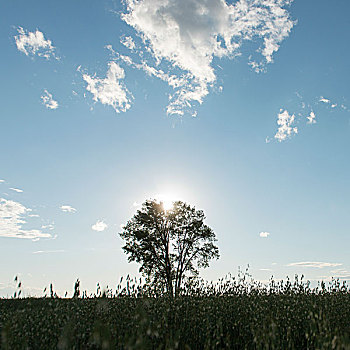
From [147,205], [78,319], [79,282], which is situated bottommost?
[78,319]

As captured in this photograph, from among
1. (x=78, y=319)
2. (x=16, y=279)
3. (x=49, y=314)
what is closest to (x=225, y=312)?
(x=78, y=319)

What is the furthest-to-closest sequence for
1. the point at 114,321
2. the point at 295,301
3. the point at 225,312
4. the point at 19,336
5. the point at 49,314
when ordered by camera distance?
the point at 295,301 < the point at 225,312 < the point at 49,314 < the point at 114,321 < the point at 19,336

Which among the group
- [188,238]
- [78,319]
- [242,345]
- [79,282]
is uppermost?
[188,238]

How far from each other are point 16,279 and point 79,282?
93 cm

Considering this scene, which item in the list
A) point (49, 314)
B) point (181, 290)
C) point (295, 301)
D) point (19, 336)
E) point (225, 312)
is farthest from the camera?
point (181, 290)

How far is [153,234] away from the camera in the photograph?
34.5 m

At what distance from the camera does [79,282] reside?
5.19 metres

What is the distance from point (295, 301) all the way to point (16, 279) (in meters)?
5.89

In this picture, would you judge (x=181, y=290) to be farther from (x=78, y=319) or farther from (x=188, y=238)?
(x=188, y=238)

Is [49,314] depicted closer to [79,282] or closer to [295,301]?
[79,282]

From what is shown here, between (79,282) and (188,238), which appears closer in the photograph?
(79,282)

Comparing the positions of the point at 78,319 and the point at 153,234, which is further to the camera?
the point at 153,234

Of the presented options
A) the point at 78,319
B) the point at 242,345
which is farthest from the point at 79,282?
the point at 242,345

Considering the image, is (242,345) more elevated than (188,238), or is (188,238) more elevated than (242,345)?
(188,238)
